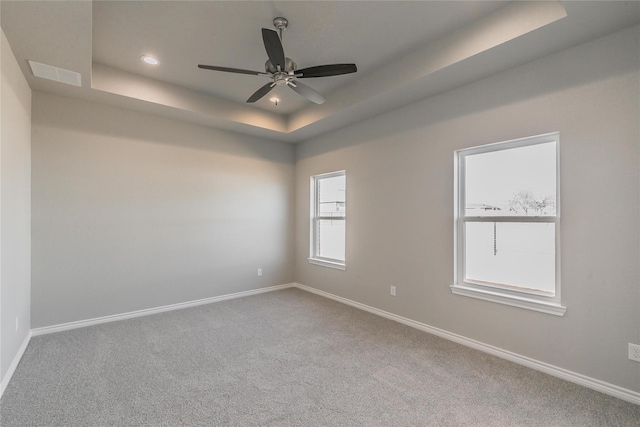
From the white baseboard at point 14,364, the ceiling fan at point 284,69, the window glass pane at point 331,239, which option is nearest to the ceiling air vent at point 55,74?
the ceiling fan at point 284,69

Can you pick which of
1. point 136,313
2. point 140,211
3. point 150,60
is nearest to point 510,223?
point 150,60

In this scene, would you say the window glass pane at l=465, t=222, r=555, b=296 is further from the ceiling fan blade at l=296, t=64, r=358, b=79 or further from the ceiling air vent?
the ceiling air vent

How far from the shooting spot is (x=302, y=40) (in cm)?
278

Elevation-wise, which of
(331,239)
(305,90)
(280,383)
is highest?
(305,90)

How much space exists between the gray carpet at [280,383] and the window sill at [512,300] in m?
0.53

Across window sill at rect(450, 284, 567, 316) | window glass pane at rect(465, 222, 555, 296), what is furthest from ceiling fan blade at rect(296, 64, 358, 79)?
window sill at rect(450, 284, 567, 316)

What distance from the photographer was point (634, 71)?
211cm

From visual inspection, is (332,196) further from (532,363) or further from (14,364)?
(14,364)

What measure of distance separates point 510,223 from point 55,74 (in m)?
4.63

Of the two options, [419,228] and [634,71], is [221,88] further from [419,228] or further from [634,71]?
[634,71]

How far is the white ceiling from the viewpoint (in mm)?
2137

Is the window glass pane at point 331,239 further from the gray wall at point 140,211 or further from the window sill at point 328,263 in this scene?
the gray wall at point 140,211

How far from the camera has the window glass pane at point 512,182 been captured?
2.58 m

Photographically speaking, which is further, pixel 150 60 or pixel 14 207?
pixel 150 60
